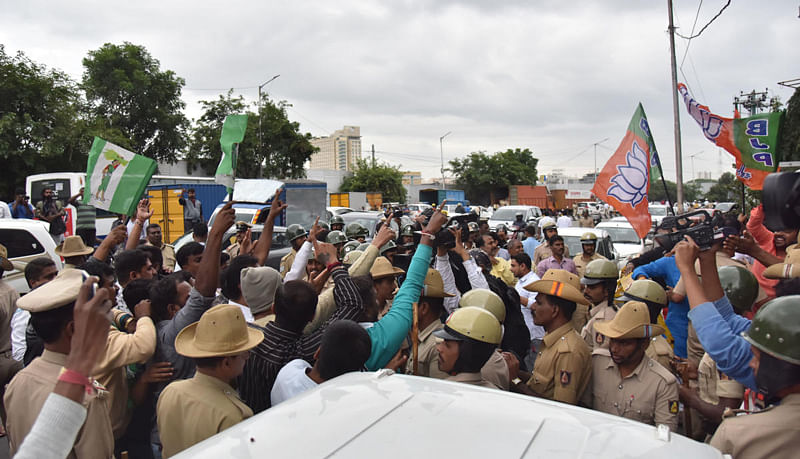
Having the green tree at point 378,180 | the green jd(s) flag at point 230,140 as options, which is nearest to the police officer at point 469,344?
the green jd(s) flag at point 230,140

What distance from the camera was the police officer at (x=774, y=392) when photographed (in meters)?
1.90

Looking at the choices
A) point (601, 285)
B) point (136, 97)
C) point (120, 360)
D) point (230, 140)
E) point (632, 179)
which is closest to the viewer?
point (120, 360)

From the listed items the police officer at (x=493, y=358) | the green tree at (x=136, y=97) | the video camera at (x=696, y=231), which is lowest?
the police officer at (x=493, y=358)

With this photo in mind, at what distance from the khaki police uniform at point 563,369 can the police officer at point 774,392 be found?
1287 mm

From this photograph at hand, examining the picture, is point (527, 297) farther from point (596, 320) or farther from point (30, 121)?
point (30, 121)

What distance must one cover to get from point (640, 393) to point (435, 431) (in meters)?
1.95

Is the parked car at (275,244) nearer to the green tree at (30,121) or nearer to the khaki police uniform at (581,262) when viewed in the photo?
the khaki police uniform at (581,262)

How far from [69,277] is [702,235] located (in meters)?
3.03

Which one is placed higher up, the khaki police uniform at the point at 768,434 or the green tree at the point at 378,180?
the green tree at the point at 378,180

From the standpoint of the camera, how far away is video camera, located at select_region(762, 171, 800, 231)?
2320mm

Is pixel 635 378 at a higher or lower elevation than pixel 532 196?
lower

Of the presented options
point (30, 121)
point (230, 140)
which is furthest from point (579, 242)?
point (30, 121)

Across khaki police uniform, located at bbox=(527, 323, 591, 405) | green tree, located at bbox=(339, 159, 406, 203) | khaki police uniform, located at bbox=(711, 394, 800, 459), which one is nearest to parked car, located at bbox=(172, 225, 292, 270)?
khaki police uniform, located at bbox=(527, 323, 591, 405)

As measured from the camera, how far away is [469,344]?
2951 millimetres
